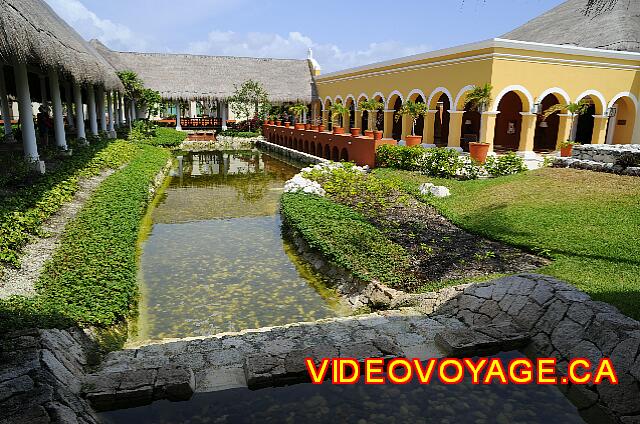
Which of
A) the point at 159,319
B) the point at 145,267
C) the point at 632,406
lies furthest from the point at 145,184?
the point at 632,406

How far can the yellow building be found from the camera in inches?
688

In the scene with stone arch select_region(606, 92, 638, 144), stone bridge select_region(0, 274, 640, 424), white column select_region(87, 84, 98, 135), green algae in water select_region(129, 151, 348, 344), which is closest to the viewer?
stone bridge select_region(0, 274, 640, 424)

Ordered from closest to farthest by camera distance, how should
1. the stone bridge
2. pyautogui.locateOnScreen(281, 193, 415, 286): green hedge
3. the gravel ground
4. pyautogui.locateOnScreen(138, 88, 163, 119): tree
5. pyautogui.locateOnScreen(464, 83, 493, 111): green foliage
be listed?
the stone bridge → the gravel ground → pyautogui.locateOnScreen(281, 193, 415, 286): green hedge → pyautogui.locateOnScreen(464, 83, 493, 111): green foliage → pyautogui.locateOnScreen(138, 88, 163, 119): tree

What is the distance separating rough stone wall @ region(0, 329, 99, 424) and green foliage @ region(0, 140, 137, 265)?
8.10ft

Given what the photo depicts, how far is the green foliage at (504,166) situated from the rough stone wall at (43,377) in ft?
41.8

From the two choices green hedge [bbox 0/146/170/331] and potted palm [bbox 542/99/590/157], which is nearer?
green hedge [bbox 0/146/170/331]

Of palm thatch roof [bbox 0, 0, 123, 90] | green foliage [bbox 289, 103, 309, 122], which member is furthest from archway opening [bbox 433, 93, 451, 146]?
palm thatch roof [bbox 0, 0, 123, 90]

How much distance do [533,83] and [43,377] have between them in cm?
1849

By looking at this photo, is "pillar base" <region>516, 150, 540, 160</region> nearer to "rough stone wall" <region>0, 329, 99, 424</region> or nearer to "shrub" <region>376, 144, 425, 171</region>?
"shrub" <region>376, 144, 425, 171</region>

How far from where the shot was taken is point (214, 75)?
35.9 meters

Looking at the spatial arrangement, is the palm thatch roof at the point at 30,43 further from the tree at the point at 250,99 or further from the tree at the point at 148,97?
the tree at the point at 250,99

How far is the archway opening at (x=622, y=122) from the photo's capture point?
19983 mm

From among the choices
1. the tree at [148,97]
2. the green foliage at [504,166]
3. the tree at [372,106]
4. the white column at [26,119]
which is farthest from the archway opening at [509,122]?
the tree at [148,97]

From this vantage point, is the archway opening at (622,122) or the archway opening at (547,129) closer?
the archway opening at (622,122)
